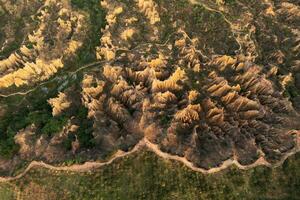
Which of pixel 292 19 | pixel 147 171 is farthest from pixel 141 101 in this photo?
pixel 292 19

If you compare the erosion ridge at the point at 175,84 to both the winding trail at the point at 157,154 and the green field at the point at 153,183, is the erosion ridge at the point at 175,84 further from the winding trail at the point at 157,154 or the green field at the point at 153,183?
the green field at the point at 153,183

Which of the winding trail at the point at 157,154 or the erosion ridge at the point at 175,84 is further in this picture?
the erosion ridge at the point at 175,84

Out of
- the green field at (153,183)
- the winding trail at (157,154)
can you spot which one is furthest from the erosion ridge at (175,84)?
the green field at (153,183)

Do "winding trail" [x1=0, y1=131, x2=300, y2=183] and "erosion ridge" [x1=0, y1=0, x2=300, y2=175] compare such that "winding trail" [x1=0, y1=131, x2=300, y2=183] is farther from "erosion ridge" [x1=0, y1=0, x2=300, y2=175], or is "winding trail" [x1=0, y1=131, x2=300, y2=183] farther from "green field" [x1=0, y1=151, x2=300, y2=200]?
"green field" [x1=0, y1=151, x2=300, y2=200]

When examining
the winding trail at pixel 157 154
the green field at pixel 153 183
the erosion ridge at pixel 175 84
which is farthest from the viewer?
the erosion ridge at pixel 175 84

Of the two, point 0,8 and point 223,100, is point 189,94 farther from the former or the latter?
point 0,8

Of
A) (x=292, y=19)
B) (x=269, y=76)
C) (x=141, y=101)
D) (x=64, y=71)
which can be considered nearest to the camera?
(x=141, y=101)
